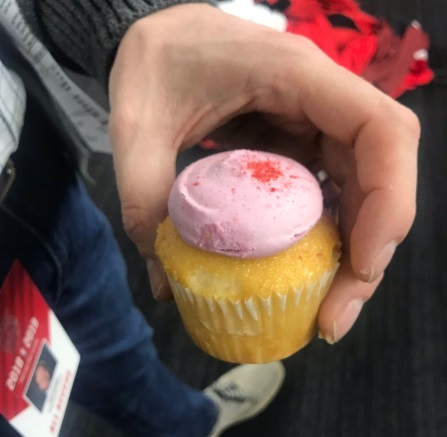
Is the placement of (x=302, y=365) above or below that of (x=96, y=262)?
below

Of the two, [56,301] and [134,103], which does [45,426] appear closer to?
[56,301]

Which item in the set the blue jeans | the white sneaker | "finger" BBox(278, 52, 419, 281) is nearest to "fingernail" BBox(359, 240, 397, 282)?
"finger" BBox(278, 52, 419, 281)

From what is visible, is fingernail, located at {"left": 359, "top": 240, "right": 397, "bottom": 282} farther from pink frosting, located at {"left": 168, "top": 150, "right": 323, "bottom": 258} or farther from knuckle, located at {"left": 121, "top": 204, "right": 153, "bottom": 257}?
knuckle, located at {"left": 121, "top": 204, "right": 153, "bottom": 257}

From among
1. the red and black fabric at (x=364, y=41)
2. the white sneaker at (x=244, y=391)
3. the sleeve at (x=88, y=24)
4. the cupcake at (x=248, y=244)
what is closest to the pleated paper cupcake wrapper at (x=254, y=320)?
the cupcake at (x=248, y=244)

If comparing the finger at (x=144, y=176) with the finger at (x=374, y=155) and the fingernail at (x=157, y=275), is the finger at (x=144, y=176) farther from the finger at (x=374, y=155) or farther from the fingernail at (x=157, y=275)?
the finger at (x=374, y=155)

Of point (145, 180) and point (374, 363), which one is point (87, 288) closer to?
point (145, 180)

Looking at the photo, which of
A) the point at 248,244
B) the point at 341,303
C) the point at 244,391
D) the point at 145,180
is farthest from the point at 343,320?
the point at 244,391

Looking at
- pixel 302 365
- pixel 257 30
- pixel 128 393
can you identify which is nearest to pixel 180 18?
pixel 257 30
